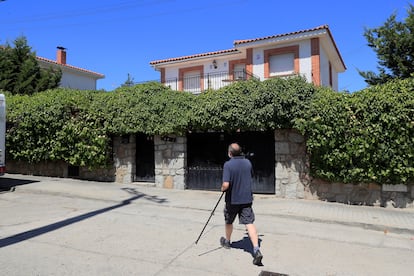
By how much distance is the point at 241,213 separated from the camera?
15.9 ft

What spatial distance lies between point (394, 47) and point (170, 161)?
1273cm

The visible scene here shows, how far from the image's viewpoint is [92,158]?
11.4 metres

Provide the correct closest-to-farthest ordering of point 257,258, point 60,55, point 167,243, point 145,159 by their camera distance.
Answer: point 257,258, point 167,243, point 145,159, point 60,55

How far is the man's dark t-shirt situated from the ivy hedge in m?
4.37

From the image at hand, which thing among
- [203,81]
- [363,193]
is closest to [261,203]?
[363,193]

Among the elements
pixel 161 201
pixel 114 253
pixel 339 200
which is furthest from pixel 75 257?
pixel 339 200

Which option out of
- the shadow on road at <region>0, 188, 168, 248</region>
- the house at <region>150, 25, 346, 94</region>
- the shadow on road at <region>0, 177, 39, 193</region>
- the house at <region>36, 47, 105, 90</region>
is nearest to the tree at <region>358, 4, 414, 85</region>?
the house at <region>150, 25, 346, 94</region>

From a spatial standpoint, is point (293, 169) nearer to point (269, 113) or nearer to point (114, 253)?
point (269, 113)

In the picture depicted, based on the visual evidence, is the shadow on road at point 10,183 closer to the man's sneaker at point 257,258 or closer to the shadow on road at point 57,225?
the shadow on road at point 57,225

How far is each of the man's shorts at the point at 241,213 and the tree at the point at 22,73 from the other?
1670cm

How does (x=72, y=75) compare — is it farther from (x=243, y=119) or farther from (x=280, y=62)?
(x=243, y=119)

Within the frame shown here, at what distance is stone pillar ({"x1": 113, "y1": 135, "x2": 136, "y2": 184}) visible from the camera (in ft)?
37.9

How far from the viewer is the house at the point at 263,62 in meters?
17.5

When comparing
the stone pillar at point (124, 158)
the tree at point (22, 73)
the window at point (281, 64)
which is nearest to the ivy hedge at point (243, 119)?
the stone pillar at point (124, 158)
